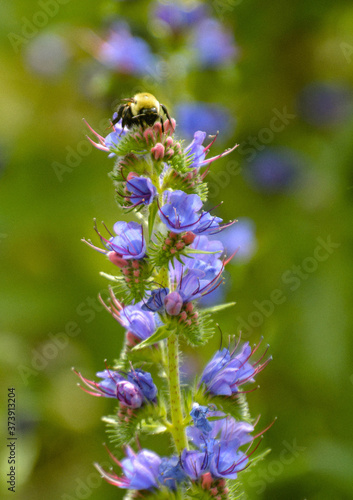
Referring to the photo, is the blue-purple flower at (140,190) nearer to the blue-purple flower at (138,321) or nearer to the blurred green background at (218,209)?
the blue-purple flower at (138,321)

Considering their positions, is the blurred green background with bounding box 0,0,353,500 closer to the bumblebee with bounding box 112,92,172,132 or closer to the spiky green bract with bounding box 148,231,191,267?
the spiky green bract with bounding box 148,231,191,267

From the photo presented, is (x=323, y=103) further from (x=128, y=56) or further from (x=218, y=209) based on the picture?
(x=128, y=56)

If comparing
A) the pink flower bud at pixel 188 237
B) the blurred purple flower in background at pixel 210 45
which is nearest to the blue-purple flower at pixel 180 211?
the pink flower bud at pixel 188 237

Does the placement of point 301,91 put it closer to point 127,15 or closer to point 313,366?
point 127,15

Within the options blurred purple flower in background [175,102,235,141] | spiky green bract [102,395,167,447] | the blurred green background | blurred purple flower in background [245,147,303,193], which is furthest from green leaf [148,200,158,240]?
blurred purple flower in background [245,147,303,193]

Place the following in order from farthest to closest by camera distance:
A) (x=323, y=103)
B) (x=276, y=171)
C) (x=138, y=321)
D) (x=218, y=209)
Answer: (x=323, y=103) < (x=276, y=171) < (x=218, y=209) < (x=138, y=321)

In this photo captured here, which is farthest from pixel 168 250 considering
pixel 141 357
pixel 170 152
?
pixel 141 357

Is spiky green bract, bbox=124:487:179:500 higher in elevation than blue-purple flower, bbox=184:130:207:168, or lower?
lower
